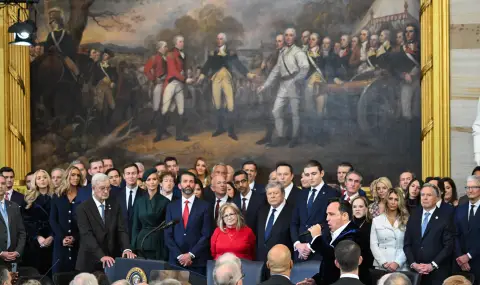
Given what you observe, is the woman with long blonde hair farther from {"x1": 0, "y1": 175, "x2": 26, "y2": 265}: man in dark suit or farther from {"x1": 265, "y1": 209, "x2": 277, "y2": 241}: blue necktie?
{"x1": 265, "y1": 209, "x2": 277, "y2": 241}: blue necktie

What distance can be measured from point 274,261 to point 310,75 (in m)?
8.94

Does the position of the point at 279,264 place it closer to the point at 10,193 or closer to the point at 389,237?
the point at 389,237

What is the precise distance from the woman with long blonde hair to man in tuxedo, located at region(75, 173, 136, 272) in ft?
2.15

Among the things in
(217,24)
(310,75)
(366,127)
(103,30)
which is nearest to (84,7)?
(103,30)

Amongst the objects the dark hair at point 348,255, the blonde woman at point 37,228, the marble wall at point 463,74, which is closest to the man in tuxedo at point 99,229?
the blonde woman at point 37,228

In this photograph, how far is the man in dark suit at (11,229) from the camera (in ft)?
37.3

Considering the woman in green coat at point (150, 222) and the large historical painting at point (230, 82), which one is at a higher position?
the large historical painting at point (230, 82)

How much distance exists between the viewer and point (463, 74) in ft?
48.5

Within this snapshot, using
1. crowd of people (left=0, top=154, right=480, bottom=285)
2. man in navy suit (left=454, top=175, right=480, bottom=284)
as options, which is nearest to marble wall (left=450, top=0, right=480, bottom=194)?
crowd of people (left=0, top=154, right=480, bottom=285)

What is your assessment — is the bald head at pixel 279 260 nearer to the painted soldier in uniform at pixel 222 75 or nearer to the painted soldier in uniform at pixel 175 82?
the painted soldier in uniform at pixel 222 75

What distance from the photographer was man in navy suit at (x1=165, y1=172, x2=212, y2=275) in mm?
11008

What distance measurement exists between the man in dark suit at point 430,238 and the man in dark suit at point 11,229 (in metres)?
4.40

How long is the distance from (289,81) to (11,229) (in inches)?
228

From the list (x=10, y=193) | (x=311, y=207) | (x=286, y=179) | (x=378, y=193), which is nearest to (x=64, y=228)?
(x=10, y=193)
